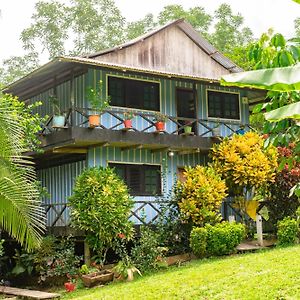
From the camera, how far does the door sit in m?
17.7

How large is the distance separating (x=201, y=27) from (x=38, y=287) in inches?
976

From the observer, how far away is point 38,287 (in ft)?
44.9

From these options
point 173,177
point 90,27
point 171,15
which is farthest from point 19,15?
point 173,177

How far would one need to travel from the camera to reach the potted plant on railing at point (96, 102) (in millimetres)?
14133

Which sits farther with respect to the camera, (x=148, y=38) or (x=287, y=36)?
(x=148, y=38)

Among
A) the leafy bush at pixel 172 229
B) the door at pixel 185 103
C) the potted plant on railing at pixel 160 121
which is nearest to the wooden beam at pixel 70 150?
the potted plant on railing at pixel 160 121

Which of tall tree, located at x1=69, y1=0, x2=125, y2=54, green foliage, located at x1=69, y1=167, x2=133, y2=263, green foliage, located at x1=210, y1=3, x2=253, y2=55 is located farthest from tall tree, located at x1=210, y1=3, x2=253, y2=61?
green foliage, located at x1=69, y1=167, x2=133, y2=263

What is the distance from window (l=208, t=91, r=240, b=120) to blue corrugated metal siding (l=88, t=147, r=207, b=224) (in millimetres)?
1577

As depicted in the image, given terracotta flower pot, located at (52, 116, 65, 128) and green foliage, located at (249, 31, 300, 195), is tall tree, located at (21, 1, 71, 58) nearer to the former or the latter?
terracotta flower pot, located at (52, 116, 65, 128)

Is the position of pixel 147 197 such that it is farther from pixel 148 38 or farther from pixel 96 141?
pixel 148 38

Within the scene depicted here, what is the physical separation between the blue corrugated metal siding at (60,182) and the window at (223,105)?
4.73 m

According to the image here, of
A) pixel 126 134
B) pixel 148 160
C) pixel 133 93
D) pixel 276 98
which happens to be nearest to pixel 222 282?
pixel 276 98

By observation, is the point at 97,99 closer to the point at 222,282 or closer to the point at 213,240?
the point at 213,240

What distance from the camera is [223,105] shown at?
18.5m
